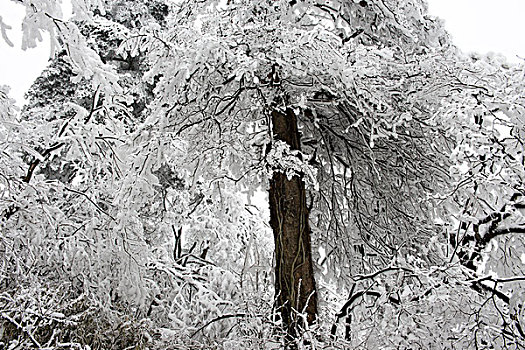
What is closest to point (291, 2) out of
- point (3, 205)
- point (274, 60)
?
point (274, 60)

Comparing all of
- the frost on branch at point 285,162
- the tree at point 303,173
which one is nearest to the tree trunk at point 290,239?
the tree at point 303,173

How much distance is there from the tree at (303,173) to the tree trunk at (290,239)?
0.02 meters

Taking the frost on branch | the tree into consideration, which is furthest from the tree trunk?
the frost on branch

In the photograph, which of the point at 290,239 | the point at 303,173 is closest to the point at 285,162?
the point at 303,173

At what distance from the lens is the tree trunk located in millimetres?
4652

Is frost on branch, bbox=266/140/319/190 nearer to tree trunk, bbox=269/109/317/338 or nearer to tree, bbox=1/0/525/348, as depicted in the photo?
tree, bbox=1/0/525/348

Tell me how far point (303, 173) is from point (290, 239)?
67cm

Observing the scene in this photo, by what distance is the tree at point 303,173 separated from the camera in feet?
11.9

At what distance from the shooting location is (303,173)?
199 inches

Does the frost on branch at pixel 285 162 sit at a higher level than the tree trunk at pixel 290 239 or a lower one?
higher

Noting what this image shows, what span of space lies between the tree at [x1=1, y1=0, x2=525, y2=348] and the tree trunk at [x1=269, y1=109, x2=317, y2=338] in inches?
0.6

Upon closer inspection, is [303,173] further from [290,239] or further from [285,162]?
[285,162]

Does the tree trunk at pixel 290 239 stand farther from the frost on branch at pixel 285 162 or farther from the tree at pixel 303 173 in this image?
the frost on branch at pixel 285 162

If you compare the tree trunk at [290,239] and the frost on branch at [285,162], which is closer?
the frost on branch at [285,162]
